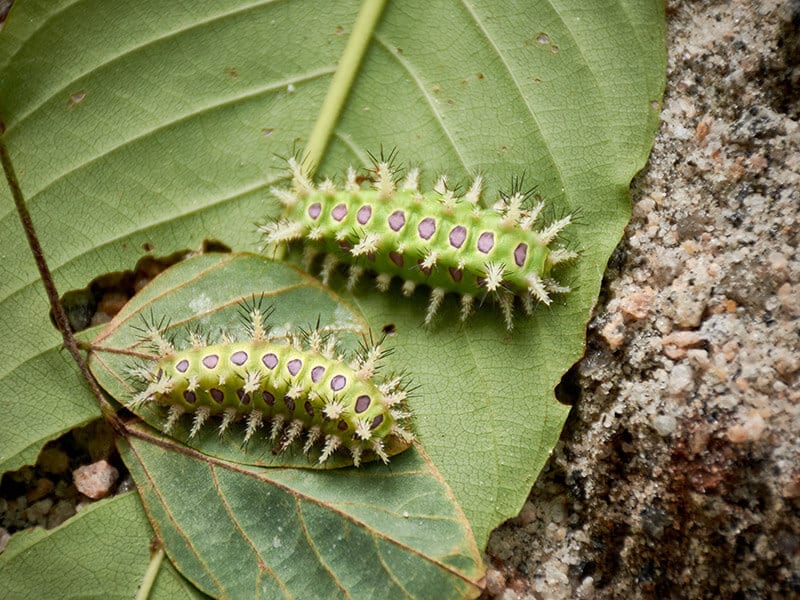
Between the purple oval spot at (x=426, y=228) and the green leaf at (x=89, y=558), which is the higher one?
the purple oval spot at (x=426, y=228)

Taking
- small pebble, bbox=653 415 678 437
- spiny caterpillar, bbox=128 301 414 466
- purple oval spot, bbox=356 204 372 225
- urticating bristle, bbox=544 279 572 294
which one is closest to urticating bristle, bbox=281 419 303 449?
spiny caterpillar, bbox=128 301 414 466

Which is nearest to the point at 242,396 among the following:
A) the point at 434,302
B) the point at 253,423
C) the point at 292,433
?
the point at 253,423

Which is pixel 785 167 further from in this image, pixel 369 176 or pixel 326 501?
pixel 326 501

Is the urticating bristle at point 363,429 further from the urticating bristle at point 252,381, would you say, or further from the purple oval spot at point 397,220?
the purple oval spot at point 397,220

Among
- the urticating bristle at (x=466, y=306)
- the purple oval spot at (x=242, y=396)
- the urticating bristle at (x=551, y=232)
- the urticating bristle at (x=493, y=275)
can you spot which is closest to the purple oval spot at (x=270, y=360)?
the purple oval spot at (x=242, y=396)

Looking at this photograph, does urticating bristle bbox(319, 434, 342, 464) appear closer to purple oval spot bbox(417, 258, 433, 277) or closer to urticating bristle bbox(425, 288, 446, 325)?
urticating bristle bbox(425, 288, 446, 325)

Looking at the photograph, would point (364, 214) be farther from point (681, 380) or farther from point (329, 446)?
point (681, 380)
